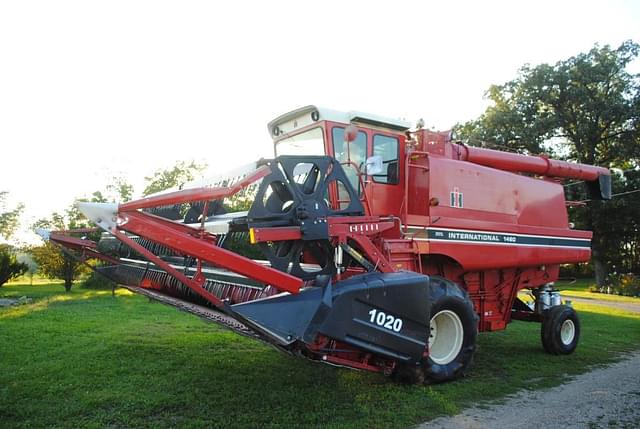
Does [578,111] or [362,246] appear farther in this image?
[578,111]

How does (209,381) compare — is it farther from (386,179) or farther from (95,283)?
(95,283)

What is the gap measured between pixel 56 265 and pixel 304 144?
16.8 m

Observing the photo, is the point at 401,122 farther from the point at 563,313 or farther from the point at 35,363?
the point at 35,363

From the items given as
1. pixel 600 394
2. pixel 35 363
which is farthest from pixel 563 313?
pixel 35 363

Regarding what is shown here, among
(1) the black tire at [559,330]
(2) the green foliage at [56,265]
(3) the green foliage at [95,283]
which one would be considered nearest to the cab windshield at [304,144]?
(1) the black tire at [559,330]

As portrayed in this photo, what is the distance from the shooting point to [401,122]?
7.00 m

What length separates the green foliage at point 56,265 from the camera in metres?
19.7

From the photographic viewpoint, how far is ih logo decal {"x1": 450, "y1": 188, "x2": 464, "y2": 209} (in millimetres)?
6981

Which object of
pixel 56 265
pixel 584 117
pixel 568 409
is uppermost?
pixel 584 117

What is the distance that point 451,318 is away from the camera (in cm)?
636

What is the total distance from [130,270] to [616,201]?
85.3 ft

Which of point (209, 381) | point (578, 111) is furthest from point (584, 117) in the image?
point (209, 381)

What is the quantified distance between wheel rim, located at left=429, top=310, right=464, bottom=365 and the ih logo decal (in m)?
1.54

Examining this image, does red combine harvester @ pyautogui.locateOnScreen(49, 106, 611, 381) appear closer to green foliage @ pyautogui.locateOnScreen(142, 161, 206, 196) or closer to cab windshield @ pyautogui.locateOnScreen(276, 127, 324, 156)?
cab windshield @ pyautogui.locateOnScreen(276, 127, 324, 156)
